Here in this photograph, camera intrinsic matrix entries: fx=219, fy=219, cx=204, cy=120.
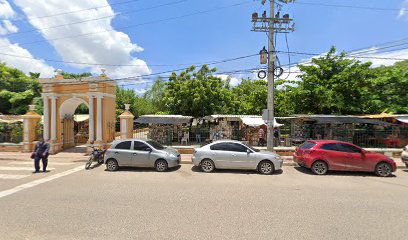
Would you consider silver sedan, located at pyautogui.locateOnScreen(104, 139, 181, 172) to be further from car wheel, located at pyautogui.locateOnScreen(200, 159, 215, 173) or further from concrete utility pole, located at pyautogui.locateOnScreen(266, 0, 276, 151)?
concrete utility pole, located at pyautogui.locateOnScreen(266, 0, 276, 151)

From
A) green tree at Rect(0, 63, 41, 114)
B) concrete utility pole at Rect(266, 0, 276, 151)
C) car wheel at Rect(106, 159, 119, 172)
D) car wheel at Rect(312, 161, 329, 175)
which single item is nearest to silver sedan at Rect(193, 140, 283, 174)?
car wheel at Rect(312, 161, 329, 175)

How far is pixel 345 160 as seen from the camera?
30.7 feet

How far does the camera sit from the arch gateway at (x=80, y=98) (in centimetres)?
1438

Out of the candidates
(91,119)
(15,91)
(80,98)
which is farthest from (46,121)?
(15,91)

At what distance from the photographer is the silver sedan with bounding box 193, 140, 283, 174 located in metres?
9.42

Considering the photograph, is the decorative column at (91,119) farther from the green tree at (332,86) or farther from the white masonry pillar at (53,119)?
the green tree at (332,86)

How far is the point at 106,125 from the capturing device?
48.8 ft

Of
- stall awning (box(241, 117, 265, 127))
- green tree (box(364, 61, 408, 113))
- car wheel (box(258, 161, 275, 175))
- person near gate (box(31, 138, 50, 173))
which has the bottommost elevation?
car wheel (box(258, 161, 275, 175))

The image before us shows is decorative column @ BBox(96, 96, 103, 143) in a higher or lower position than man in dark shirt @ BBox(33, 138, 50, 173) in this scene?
higher

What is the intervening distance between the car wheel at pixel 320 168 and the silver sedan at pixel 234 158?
4.65ft

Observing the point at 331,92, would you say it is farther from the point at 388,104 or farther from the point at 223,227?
the point at 223,227

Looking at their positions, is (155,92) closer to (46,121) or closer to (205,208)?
(46,121)

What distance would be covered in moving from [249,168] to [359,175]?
4727 mm

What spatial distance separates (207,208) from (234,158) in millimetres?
4324
